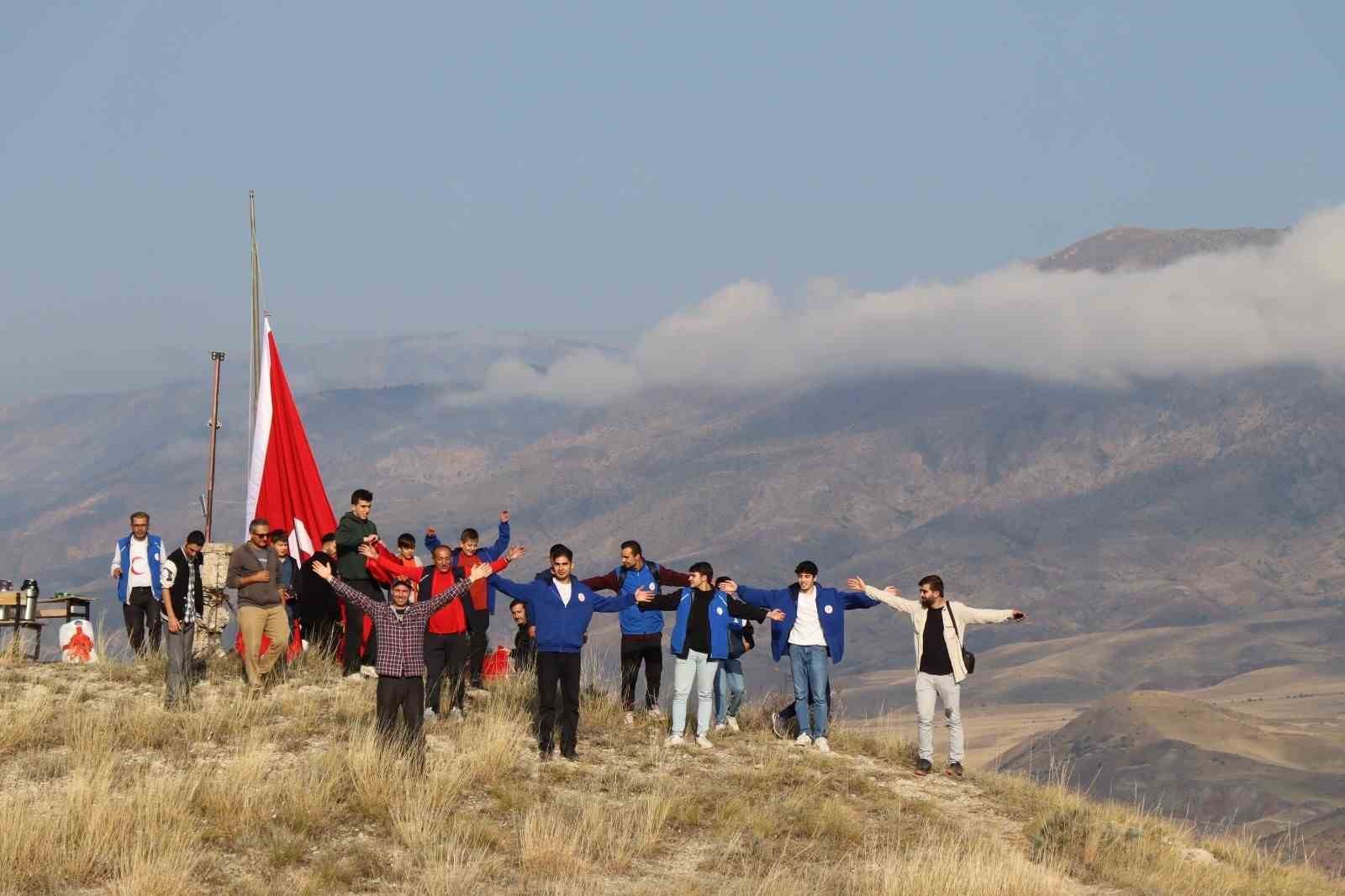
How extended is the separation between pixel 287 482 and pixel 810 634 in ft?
26.7

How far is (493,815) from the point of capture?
13508 mm

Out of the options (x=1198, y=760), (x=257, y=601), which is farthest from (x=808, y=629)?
(x=1198, y=760)

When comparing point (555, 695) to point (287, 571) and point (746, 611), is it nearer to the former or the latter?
point (746, 611)

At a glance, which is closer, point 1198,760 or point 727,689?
point 727,689

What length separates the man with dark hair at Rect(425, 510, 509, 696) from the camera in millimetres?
17375

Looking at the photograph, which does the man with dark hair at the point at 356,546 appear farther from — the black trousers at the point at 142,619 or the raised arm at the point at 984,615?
the raised arm at the point at 984,615

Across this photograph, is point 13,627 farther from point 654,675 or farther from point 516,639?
point 654,675

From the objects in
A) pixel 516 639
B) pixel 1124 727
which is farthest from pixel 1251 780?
pixel 516 639

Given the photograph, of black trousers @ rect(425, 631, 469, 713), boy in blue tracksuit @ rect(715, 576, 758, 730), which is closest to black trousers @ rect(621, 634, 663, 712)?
boy in blue tracksuit @ rect(715, 576, 758, 730)

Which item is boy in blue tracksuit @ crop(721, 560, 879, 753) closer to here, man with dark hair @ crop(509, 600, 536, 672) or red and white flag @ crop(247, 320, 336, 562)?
man with dark hair @ crop(509, 600, 536, 672)

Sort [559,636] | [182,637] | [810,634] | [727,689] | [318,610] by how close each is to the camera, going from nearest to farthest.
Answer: [559,636]
[182,637]
[810,634]
[727,689]
[318,610]

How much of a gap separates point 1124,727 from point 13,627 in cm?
15430

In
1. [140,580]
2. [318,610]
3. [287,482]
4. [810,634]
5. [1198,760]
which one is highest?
[287,482]

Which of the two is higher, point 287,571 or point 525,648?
point 287,571
